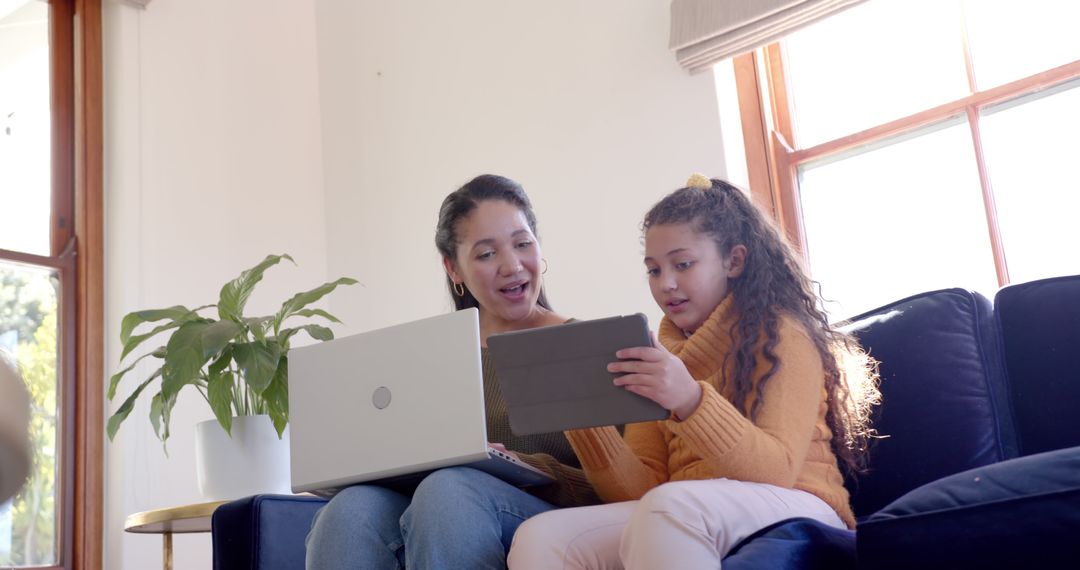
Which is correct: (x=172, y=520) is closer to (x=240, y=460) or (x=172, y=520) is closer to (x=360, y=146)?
(x=240, y=460)

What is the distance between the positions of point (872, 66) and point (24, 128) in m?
2.30

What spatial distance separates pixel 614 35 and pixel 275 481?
1.42 metres

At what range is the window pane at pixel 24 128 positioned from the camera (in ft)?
9.69

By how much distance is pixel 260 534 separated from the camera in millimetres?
1629

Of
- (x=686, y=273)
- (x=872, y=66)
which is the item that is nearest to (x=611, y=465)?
(x=686, y=273)

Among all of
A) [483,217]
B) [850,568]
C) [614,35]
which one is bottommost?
[850,568]

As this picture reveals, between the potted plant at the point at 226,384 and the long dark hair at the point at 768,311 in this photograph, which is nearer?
the long dark hair at the point at 768,311

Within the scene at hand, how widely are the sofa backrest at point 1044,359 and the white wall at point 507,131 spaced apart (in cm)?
110

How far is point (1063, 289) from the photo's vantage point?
4.92 feet

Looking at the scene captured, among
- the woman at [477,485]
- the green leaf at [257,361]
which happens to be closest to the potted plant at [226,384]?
the green leaf at [257,361]

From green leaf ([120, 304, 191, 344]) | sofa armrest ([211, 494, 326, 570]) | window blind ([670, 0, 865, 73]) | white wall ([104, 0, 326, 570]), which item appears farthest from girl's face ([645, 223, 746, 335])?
white wall ([104, 0, 326, 570])

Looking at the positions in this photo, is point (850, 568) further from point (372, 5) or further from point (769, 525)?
point (372, 5)

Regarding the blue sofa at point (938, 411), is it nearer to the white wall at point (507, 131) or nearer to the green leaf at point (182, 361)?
the green leaf at point (182, 361)

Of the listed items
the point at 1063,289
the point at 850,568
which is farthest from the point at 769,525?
the point at 1063,289
